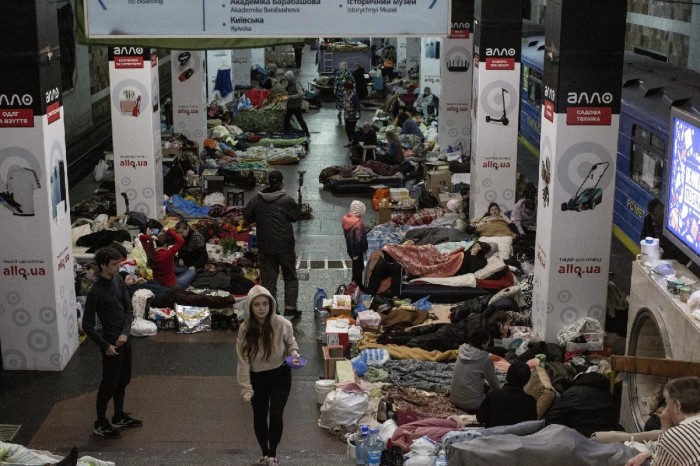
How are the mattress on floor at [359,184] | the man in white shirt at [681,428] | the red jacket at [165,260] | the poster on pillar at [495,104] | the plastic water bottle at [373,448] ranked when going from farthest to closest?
the mattress on floor at [359,184] < the poster on pillar at [495,104] < the red jacket at [165,260] < the plastic water bottle at [373,448] < the man in white shirt at [681,428]

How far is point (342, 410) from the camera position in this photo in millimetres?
9719

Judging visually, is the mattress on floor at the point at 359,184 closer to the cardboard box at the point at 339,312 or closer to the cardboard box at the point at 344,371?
the cardboard box at the point at 339,312

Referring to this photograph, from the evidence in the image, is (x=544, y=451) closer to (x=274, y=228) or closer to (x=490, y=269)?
(x=274, y=228)

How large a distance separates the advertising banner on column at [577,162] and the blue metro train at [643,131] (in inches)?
85.2

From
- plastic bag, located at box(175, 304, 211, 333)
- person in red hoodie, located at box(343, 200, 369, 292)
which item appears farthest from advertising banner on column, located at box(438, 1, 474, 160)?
plastic bag, located at box(175, 304, 211, 333)

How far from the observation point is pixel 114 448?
9.34 meters

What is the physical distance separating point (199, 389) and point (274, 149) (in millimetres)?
14518

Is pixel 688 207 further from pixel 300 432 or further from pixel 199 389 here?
pixel 199 389

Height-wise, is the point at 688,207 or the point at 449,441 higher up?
the point at 688,207

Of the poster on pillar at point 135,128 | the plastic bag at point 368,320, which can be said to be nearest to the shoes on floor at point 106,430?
the plastic bag at point 368,320

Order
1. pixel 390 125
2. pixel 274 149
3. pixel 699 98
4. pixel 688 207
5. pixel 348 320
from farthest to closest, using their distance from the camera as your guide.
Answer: pixel 390 125 → pixel 274 149 → pixel 699 98 → pixel 348 320 → pixel 688 207

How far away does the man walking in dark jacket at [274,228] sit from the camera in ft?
41.0

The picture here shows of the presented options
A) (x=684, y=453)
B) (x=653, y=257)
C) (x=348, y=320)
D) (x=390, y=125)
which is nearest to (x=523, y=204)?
(x=348, y=320)

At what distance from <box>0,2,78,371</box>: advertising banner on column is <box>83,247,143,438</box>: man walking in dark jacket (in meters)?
2.02
